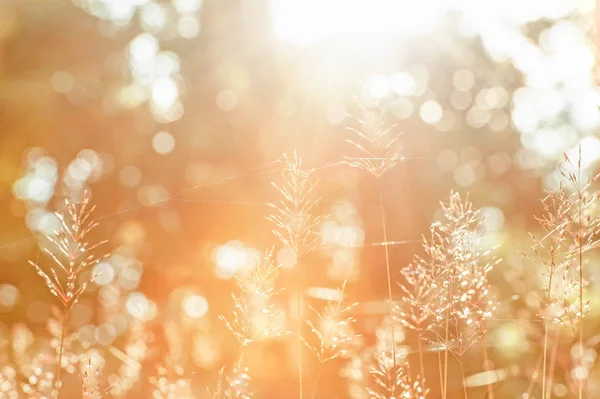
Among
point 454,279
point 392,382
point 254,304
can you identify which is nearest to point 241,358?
point 254,304

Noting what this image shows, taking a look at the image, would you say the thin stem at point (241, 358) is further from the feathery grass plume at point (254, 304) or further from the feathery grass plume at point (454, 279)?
the feathery grass plume at point (454, 279)

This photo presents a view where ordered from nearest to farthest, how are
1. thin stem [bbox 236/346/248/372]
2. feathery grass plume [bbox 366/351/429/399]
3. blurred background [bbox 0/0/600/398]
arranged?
feathery grass plume [bbox 366/351/429/399], thin stem [bbox 236/346/248/372], blurred background [bbox 0/0/600/398]

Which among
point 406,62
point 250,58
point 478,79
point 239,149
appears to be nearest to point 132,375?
point 239,149

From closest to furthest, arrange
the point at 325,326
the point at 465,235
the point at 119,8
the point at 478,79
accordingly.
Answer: the point at 465,235 → the point at 325,326 → the point at 119,8 → the point at 478,79

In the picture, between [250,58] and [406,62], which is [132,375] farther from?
[406,62]

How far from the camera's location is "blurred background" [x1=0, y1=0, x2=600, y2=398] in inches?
229

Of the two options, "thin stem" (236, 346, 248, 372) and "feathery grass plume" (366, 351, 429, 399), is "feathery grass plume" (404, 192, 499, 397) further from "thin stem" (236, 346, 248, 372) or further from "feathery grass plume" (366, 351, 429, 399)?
"thin stem" (236, 346, 248, 372)

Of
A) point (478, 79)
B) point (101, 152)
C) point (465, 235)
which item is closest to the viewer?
point (465, 235)

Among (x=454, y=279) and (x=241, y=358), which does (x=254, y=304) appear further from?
(x=454, y=279)

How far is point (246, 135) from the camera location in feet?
20.8

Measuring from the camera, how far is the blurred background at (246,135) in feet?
19.1

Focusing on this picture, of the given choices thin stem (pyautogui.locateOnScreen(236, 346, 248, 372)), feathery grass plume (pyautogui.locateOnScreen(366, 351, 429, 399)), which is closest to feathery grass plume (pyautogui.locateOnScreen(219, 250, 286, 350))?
thin stem (pyautogui.locateOnScreen(236, 346, 248, 372))

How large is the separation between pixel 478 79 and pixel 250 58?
310 centimetres

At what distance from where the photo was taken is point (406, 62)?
7.19m
